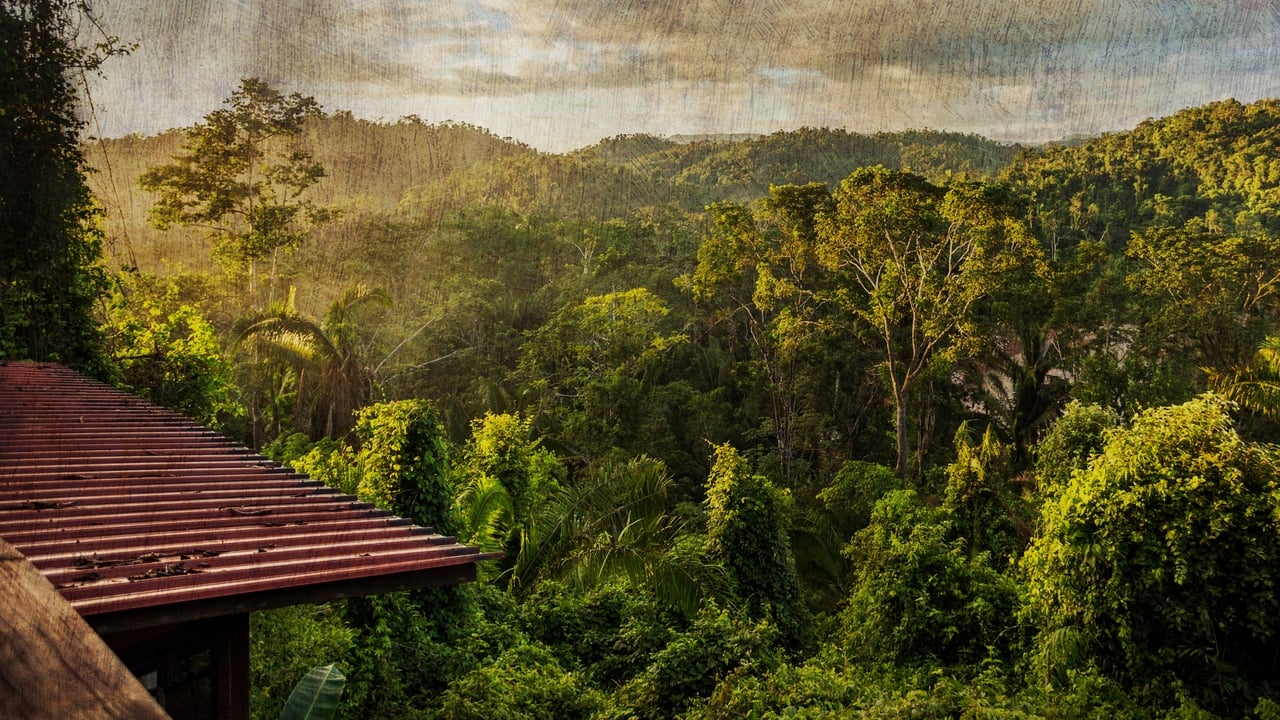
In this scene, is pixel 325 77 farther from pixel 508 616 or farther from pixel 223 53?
pixel 508 616

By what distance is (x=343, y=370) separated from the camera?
13727 mm

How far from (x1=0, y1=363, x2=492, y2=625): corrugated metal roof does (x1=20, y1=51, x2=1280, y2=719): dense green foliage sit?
210cm

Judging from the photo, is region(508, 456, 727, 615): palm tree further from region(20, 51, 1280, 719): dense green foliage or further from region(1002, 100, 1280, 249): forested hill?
region(1002, 100, 1280, 249): forested hill

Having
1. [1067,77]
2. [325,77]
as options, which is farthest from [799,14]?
[325,77]

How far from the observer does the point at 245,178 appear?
20.3 meters

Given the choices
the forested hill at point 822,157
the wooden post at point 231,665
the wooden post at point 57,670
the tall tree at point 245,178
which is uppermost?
the forested hill at point 822,157

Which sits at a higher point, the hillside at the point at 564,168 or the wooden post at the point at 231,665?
the hillside at the point at 564,168

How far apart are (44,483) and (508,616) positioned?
5.55 metres

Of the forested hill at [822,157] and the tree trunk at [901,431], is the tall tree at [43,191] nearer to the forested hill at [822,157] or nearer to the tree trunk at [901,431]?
the tree trunk at [901,431]

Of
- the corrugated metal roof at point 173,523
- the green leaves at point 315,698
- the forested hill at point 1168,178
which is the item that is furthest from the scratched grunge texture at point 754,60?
the green leaves at point 315,698

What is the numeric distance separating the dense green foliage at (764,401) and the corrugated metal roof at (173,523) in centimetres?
210

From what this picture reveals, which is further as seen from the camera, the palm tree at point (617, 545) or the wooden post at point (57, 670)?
the palm tree at point (617, 545)

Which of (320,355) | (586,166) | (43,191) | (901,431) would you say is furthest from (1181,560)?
(586,166)

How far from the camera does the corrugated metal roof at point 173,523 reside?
1.94 meters
